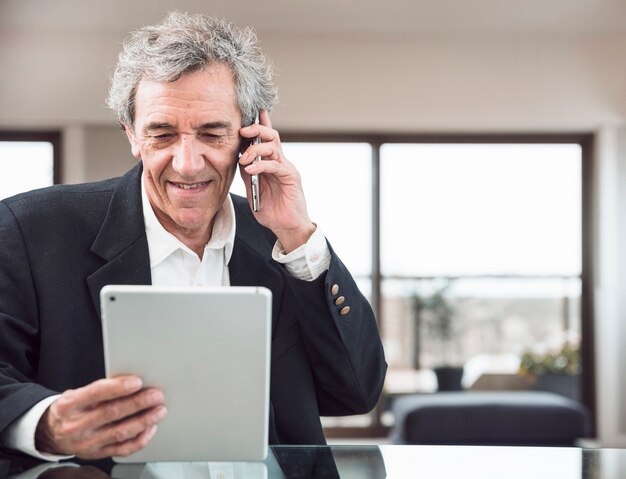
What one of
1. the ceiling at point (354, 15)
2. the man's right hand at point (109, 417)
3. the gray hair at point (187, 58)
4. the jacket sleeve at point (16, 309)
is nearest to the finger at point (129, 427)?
the man's right hand at point (109, 417)

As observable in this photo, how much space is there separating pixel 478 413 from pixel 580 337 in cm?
151

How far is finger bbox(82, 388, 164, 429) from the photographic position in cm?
110

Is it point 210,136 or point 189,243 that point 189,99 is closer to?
point 210,136

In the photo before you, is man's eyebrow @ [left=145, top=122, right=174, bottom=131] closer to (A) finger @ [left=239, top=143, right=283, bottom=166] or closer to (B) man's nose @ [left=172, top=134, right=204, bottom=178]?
(B) man's nose @ [left=172, top=134, right=204, bottom=178]

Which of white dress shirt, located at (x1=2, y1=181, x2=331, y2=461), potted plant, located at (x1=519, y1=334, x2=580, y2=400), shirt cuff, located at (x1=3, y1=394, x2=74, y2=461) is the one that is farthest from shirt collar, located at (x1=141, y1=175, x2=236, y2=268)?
potted plant, located at (x1=519, y1=334, x2=580, y2=400)

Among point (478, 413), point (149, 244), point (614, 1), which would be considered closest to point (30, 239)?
point (149, 244)

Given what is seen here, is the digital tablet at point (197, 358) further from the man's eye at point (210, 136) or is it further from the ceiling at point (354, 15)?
the ceiling at point (354, 15)

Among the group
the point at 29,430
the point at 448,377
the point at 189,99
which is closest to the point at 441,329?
the point at 448,377

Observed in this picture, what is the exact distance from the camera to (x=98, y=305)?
148 cm

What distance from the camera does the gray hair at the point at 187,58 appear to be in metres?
1.52

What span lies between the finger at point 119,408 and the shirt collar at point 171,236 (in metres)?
0.52

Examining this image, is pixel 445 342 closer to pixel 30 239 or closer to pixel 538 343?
pixel 538 343

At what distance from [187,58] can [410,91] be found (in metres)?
4.96

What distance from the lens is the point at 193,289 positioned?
110cm
